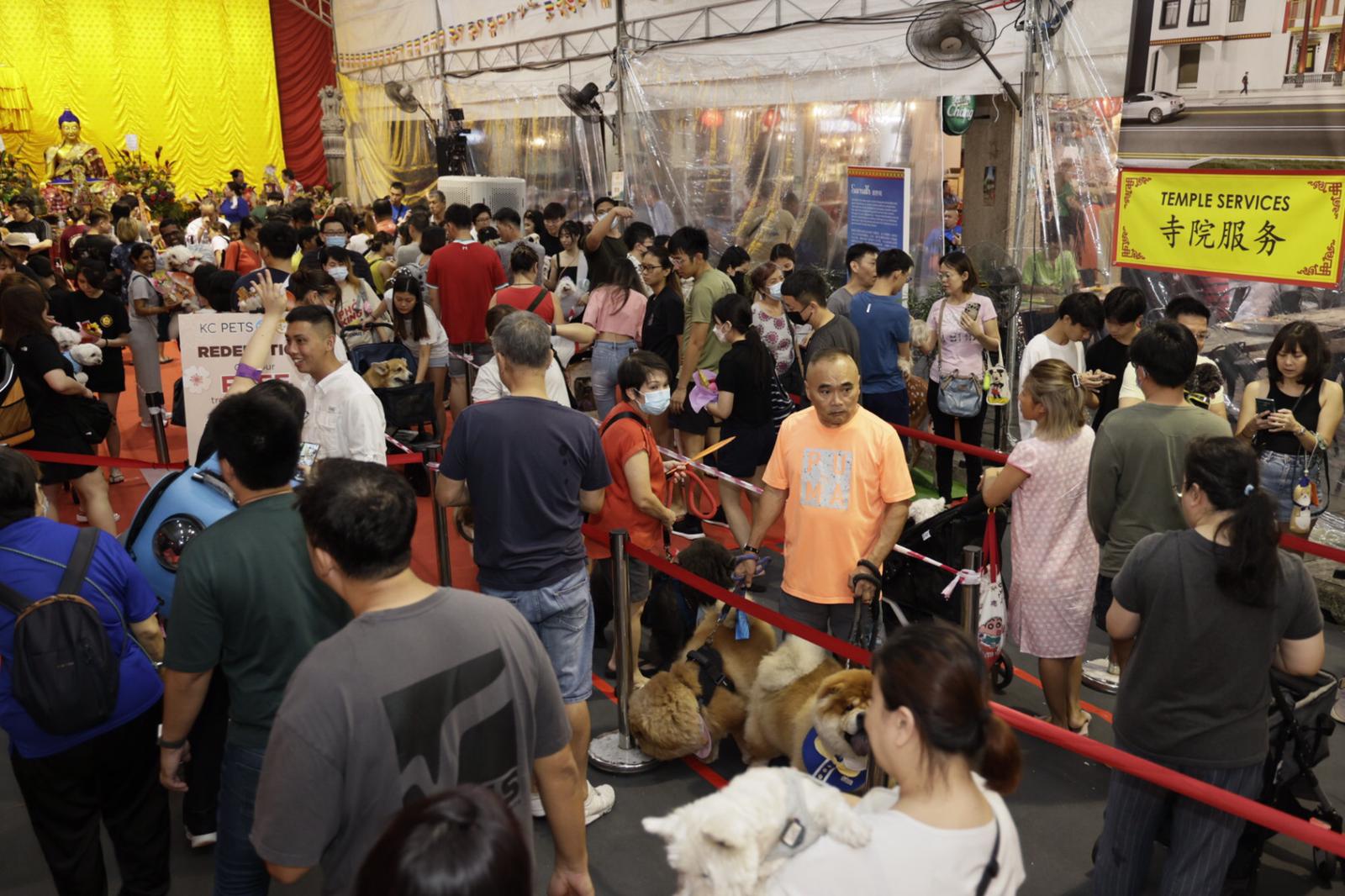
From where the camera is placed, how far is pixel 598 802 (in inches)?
142

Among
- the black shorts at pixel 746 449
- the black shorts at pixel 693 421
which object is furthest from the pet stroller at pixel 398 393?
the black shorts at pixel 746 449

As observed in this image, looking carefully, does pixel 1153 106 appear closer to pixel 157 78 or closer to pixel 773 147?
pixel 773 147

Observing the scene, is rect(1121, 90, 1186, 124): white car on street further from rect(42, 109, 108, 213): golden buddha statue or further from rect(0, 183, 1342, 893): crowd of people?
rect(42, 109, 108, 213): golden buddha statue

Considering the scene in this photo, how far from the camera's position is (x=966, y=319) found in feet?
19.8

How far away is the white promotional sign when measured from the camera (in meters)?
5.00

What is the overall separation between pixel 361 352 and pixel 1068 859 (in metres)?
4.91

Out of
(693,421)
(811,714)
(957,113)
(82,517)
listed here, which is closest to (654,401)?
(811,714)

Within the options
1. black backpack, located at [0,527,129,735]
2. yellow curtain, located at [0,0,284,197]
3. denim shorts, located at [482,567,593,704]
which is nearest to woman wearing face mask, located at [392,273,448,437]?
denim shorts, located at [482,567,593,704]

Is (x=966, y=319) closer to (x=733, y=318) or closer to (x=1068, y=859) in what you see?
(x=733, y=318)

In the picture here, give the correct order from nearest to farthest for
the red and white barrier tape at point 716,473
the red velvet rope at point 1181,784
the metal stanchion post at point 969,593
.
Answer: the red velvet rope at point 1181,784
the metal stanchion post at point 969,593
the red and white barrier tape at point 716,473

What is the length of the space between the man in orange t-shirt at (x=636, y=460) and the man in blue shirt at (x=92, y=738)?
1659mm

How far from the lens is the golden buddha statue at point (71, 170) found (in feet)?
55.2

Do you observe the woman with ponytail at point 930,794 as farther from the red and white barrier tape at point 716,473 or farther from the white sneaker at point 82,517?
the white sneaker at point 82,517

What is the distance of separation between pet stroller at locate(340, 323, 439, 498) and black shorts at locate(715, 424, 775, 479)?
2.01m
